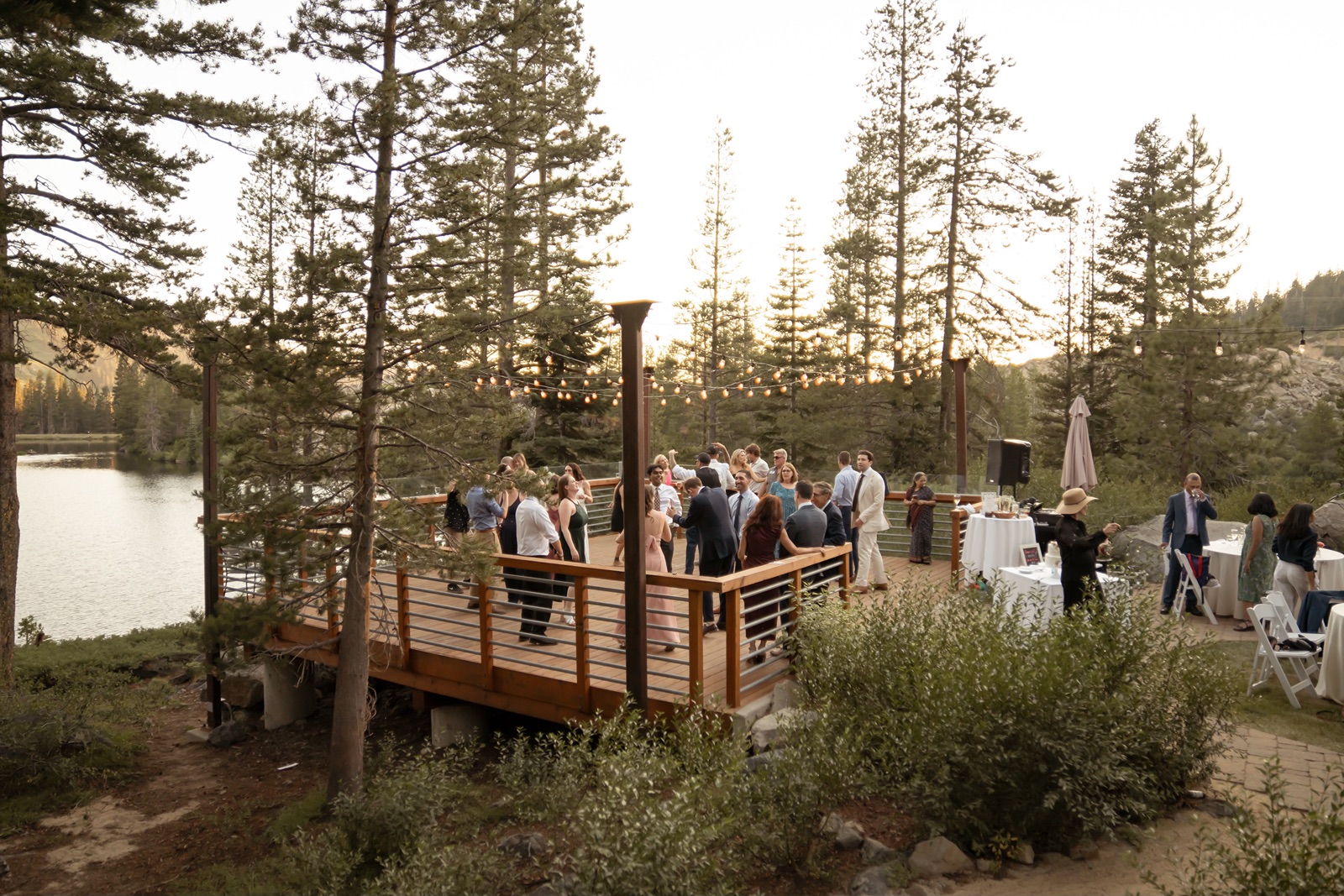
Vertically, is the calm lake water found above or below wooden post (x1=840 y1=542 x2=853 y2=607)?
below

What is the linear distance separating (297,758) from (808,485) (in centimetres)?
650

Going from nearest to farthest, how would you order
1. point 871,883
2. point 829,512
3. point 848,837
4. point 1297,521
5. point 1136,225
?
point 871,883 → point 848,837 → point 1297,521 → point 829,512 → point 1136,225

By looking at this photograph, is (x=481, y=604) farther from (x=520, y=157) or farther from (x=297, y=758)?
(x=520, y=157)

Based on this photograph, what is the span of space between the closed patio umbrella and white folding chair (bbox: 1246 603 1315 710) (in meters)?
5.11

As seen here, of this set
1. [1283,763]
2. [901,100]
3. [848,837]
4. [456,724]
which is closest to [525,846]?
[848,837]

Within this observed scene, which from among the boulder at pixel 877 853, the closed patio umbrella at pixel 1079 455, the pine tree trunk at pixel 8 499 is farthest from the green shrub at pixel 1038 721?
the pine tree trunk at pixel 8 499

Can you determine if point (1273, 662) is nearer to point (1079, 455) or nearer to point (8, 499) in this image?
point (1079, 455)

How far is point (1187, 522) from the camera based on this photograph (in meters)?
9.41

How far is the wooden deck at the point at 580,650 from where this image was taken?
22.0 ft

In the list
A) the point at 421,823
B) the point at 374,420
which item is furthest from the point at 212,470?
the point at 421,823

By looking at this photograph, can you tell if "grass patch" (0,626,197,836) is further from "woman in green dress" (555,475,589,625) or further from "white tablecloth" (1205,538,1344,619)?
"white tablecloth" (1205,538,1344,619)

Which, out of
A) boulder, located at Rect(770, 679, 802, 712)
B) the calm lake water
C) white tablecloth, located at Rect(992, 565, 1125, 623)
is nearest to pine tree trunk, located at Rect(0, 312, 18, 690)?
the calm lake water

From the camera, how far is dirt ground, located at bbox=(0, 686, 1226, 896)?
14.5ft

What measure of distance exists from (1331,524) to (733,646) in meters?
10.8
